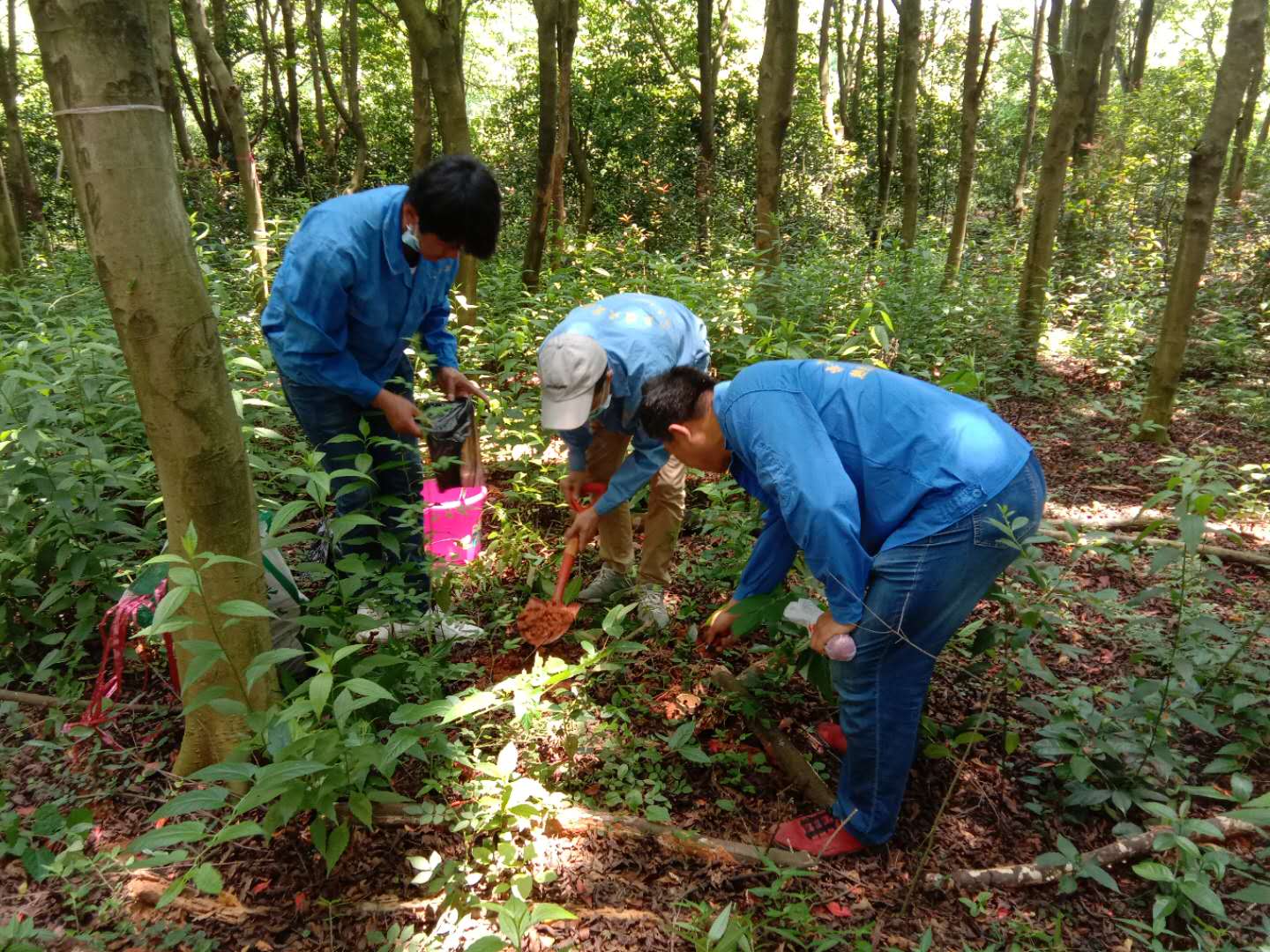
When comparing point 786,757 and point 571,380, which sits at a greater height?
point 571,380

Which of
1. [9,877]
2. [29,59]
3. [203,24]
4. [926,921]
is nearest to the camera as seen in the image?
[9,877]

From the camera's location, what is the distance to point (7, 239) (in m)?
7.39

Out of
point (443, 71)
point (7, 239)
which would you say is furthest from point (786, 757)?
point (7, 239)

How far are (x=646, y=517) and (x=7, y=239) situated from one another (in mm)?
7721

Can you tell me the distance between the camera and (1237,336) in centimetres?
683

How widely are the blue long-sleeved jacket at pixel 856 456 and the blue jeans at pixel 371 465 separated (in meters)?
1.31

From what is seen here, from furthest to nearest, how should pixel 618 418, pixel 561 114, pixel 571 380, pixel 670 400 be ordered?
pixel 561 114, pixel 618 418, pixel 571 380, pixel 670 400

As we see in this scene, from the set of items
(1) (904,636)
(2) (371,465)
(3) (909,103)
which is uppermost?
(3) (909,103)

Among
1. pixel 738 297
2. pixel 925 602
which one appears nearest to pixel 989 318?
pixel 738 297

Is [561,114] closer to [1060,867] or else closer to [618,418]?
[618,418]

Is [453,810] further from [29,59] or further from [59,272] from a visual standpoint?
[29,59]

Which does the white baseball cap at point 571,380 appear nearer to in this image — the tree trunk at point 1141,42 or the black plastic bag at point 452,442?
the black plastic bag at point 452,442

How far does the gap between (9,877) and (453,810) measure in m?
1.10

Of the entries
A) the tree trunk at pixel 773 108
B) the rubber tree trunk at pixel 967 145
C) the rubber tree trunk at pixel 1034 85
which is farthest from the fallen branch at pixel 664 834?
the rubber tree trunk at pixel 1034 85
